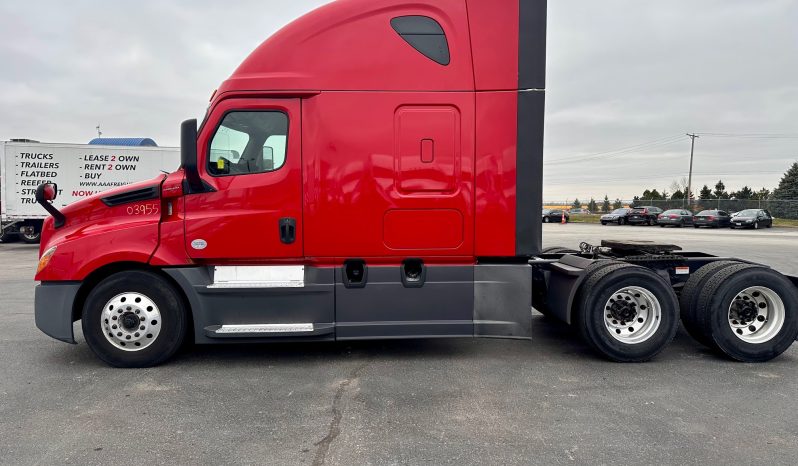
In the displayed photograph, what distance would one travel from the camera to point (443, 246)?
455cm

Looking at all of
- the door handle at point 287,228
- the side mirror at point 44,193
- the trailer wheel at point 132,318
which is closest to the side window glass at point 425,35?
the door handle at point 287,228

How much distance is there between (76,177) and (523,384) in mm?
17044

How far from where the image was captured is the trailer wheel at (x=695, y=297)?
486 centimetres

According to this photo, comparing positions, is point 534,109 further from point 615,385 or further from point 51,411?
point 51,411

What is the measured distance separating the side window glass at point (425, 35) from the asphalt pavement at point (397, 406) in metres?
2.98

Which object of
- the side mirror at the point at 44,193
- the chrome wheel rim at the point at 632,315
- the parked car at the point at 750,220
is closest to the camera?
the side mirror at the point at 44,193

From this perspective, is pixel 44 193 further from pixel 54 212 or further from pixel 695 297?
pixel 695 297

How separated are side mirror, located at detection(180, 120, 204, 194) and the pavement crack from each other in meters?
2.22

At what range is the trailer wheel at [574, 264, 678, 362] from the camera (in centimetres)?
465

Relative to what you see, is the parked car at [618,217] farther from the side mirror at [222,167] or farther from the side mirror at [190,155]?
the side mirror at [190,155]

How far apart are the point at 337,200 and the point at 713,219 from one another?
34.9 metres

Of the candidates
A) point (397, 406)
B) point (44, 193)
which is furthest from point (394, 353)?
point (44, 193)

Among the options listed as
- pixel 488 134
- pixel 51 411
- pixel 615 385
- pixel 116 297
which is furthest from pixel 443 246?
pixel 51 411

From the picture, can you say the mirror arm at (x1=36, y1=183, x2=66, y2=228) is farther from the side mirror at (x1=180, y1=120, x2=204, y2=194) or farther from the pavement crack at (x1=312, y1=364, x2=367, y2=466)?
the pavement crack at (x1=312, y1=364, x2=367, y2=466)
